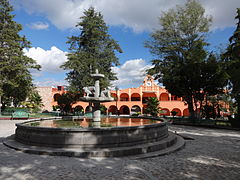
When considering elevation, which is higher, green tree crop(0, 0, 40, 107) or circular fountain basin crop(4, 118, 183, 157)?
green tree crop(0, 0, 40, 107)

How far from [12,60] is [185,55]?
23570 mm

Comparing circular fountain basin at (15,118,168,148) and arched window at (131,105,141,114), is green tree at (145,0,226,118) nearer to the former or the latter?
circular fountain basin at (15,118,168,148)

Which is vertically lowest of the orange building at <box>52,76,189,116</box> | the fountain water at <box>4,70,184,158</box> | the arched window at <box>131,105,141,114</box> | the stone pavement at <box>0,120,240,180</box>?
the stone pavement at <box>0,120,240,180</box>

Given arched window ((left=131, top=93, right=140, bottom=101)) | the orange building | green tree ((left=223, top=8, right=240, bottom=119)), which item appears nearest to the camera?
green tree ((left=223, top=8, right=240, bottom=119))

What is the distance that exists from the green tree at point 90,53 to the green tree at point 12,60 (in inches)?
221

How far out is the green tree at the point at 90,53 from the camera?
26500 millimetres

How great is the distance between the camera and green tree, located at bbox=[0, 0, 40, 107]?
24062 mm

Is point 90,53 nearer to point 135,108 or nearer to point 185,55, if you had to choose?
point 185,55

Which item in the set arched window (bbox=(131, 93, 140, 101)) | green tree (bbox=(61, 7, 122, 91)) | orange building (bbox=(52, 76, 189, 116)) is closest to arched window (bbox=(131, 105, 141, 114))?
orange building (bbox=(52, 76, 189, 116))

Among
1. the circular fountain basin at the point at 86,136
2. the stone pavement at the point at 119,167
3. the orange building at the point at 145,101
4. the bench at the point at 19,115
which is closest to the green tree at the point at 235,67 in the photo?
the stone pavement at the point at 119,167

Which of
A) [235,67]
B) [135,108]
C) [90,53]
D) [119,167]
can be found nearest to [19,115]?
[90,53]

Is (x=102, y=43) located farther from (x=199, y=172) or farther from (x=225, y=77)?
(x=199, y=172)

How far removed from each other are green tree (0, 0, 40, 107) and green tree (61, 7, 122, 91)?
18.4 feet

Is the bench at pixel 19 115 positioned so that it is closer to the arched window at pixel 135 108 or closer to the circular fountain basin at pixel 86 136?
the circular fountain basin at pixel 86 136
